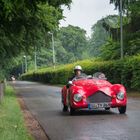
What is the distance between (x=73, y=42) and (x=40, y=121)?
140098 mm

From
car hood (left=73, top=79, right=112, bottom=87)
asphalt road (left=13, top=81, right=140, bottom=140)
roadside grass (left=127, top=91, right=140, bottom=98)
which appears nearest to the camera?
asphalt road (left=13, top=81, right=140, bottom=140)

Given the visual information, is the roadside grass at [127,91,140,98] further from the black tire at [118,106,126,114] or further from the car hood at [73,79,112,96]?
the black tire at [118,106,126,114]

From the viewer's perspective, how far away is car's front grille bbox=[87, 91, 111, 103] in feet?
58.4

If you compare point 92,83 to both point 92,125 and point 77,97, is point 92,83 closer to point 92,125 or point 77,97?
point 77,97

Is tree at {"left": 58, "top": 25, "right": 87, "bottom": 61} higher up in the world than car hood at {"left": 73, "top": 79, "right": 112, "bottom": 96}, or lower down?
higher up

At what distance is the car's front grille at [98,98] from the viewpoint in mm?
17812

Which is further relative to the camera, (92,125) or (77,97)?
(77,97)

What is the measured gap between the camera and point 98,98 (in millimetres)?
17812

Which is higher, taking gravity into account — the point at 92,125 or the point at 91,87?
the point at 91,87

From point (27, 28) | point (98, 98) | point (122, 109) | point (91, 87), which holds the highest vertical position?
point (27, 28)

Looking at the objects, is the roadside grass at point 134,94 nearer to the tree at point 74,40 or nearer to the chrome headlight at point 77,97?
the chrome headlight at point 77,97

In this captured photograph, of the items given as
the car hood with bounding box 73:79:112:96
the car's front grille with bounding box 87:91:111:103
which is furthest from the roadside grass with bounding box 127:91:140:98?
the car's front grille with bounding box 87:91:111:103

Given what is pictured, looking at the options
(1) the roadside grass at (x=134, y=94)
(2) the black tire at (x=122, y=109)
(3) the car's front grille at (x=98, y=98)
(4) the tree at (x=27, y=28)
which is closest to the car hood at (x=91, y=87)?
(3) the car's front grille at (x=98, y=98)

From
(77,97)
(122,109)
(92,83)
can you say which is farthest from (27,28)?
(122,109)
